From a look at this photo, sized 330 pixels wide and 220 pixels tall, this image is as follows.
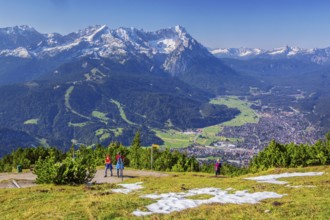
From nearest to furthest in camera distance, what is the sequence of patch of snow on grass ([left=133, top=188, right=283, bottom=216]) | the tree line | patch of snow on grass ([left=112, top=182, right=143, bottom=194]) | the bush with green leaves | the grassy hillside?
the grassy hillside
patch of snow on grass ([left=133, top=188, right=283, bottom=216])
patch of snow on grass ([left=112, top=182, right=143, bottom=194])
the bush with green leaves
the tree line

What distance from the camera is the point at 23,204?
82.5ft

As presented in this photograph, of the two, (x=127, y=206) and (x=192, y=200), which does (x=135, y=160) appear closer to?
(x=192, y=200)

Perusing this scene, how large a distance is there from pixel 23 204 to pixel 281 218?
17.1m

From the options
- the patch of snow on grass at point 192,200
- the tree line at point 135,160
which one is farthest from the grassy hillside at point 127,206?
the tree line at point 135,160

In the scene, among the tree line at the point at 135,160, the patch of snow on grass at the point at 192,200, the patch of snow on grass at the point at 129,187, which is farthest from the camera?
the tree line at the point at 135,160

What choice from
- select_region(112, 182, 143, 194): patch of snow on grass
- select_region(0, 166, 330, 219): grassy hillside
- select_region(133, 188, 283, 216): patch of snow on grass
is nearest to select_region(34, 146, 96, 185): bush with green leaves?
select_region(0, 166, 330, 219): grassy hillside

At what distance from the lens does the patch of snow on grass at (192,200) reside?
76.3ft

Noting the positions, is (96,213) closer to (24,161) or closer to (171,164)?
(24,161)

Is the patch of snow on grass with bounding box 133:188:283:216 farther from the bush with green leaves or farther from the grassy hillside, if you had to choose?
the bush with green leaves

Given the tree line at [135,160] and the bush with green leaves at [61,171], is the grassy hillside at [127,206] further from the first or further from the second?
the tree line at [135,160]

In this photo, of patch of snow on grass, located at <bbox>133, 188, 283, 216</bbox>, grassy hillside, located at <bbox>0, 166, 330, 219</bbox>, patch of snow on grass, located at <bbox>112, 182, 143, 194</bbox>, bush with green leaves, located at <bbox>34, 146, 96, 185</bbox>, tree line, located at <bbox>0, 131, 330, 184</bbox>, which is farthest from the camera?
tree line, located at <bbox>0, 131, 330, 184</bbox>

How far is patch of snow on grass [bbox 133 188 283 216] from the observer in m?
23.3

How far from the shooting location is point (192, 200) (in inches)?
1038

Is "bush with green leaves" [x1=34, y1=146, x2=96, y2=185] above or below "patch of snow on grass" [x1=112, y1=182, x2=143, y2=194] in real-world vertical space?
above
